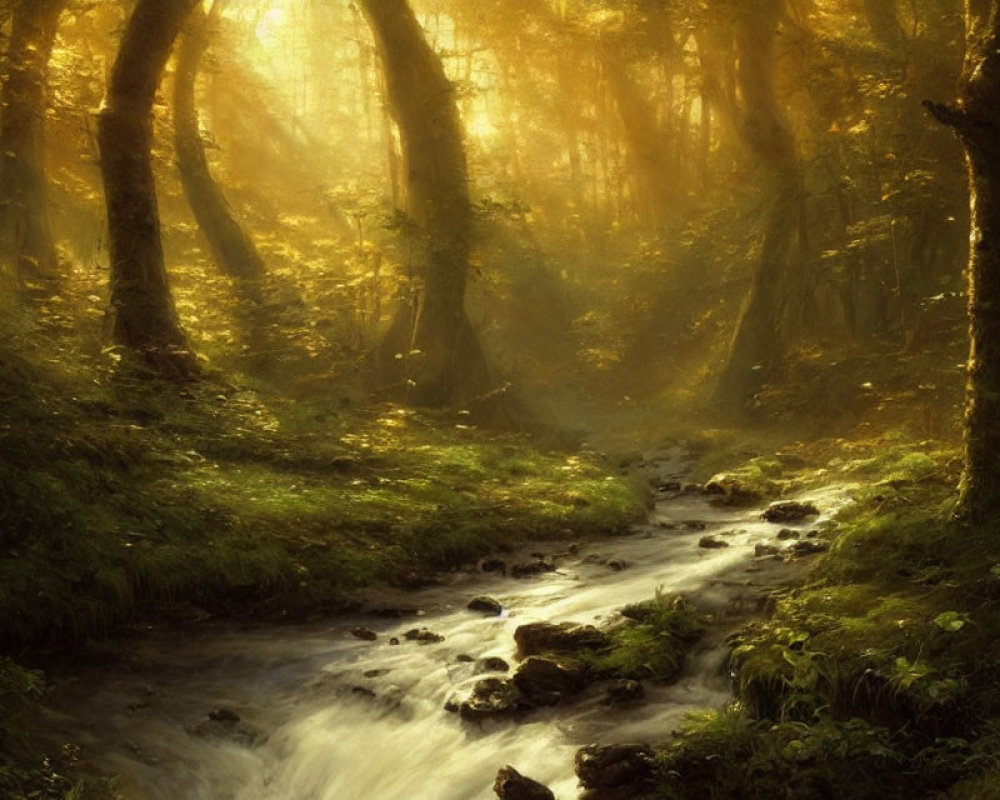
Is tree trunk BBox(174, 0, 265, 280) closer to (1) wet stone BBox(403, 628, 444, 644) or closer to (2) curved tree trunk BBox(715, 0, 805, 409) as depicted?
(2) curved tree trunk BBox(715, 0, 805, 409)

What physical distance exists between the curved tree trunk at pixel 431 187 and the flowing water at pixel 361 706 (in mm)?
9390

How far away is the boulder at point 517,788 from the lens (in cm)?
576

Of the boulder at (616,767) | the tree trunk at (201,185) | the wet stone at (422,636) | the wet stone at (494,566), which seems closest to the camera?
the boulder at (616,767)

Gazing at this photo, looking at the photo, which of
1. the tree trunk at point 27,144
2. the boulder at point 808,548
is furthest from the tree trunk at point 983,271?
the tree trunk at point 27,144

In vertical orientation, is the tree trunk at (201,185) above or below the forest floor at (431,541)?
above

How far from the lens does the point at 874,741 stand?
5.41 m

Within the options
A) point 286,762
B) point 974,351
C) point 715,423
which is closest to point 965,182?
point 715,423

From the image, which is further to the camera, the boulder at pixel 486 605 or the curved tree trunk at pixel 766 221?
the curved tree trunk at pixel 766 221

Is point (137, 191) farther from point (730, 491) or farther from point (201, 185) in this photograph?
point (730, 491)

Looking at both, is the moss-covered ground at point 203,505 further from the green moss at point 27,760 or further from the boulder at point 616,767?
the boulder at point 616,767

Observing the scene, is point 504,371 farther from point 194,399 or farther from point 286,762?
point 286,762

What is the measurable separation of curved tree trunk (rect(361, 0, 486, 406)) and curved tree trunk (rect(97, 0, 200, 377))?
4.88 metres

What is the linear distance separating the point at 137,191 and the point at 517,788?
12.3 m

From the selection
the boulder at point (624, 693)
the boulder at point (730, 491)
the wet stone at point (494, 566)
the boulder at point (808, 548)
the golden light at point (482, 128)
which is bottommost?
the boulder at point (730, 491)
